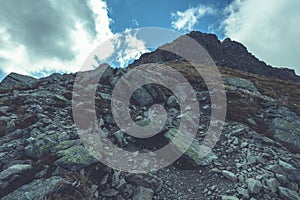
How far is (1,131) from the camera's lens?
10891 millimetres

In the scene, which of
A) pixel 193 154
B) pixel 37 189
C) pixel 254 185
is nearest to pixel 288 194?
pixel 254 185

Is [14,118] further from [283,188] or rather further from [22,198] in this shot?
[283,188]

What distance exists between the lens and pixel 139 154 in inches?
416

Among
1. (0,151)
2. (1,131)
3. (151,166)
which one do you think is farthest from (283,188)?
(1,131)

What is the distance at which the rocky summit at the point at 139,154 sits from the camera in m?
7.68

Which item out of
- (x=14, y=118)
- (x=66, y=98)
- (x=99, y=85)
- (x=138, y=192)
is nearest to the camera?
(x=138, y=192)

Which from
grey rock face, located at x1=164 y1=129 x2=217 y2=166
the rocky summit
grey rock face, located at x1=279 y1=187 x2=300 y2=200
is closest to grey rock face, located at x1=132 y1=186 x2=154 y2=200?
the rocky summit

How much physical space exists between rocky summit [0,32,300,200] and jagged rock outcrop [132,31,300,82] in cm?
8523

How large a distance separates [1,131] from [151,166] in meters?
8.64

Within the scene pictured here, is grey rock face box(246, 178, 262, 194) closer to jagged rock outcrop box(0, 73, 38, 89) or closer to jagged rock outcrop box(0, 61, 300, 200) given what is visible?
jagged rock outcrop box(0, 61, 300, 200)

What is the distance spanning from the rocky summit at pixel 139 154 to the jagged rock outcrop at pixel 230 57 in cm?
8523

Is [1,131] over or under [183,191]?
over

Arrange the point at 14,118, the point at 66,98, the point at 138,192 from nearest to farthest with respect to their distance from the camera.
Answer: the point at 138,192 < the point at 14,118 < the point at 66,98

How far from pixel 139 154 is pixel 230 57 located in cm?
11523
